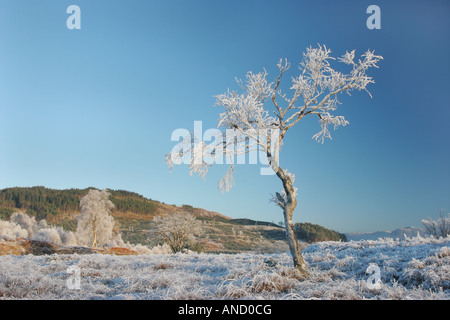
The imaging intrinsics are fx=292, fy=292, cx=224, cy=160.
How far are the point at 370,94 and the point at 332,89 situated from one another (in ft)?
5.00

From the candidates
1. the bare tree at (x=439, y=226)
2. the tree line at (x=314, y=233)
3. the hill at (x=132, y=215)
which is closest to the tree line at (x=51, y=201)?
the hill at (x=132, y=215)

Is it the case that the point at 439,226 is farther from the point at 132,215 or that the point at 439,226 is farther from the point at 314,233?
the point at 132,215

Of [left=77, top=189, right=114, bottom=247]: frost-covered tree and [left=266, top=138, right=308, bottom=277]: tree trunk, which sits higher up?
[left=266, top=138, right=308, bottom=277]: tree trunk

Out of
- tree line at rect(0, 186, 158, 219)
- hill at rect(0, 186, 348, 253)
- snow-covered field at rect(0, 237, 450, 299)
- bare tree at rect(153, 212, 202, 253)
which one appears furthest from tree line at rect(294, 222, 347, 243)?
tree line at rect(0, 186, 158, 219)

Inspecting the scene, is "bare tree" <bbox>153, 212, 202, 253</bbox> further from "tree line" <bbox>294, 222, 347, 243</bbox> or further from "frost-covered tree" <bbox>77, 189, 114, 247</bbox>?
"tree line" <bbox>294, 222, 347, 243</bbox>

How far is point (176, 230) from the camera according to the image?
39.6m

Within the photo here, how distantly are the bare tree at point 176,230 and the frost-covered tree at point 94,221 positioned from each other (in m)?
11.2

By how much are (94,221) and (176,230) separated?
52.2 ft

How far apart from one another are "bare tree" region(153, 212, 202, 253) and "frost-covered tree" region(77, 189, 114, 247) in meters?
11.2

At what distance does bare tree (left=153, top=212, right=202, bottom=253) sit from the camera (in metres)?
39.3

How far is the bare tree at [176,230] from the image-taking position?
39281 mm
